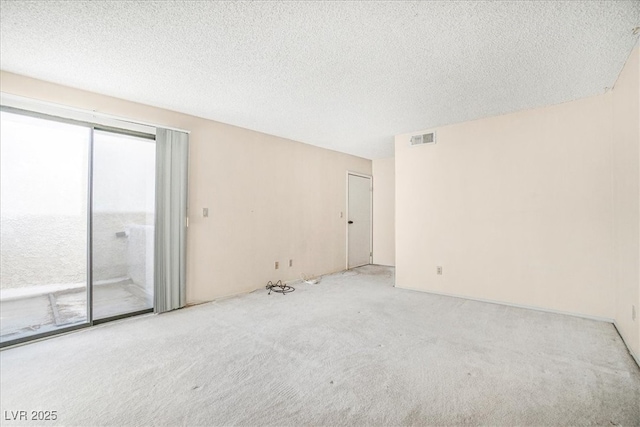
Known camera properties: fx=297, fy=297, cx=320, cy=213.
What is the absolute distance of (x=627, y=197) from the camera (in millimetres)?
2498

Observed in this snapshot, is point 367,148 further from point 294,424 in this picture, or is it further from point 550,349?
point 294,424

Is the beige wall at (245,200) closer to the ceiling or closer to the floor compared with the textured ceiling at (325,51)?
closer to the floor

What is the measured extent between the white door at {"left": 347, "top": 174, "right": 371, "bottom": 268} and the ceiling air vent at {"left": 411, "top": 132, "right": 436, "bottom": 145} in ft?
5.98

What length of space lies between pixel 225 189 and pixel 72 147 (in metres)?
1.61

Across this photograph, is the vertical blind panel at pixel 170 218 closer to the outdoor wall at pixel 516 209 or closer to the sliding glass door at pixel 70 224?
the sliding glass door at pixel 70 224

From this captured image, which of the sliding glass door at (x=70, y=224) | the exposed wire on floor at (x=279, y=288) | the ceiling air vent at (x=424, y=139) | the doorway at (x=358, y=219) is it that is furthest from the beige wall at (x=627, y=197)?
the sliding glass door at (x=70, y=224)

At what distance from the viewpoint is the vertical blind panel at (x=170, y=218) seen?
10.9 ft

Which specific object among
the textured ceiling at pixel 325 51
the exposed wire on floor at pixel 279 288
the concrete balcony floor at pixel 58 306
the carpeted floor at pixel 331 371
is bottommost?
the carpeted floor at pixel 331 371

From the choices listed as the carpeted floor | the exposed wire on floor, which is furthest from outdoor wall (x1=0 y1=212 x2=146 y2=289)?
the exposed wire on floor

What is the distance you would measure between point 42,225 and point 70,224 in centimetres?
20

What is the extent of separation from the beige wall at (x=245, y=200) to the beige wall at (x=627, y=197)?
149 inches

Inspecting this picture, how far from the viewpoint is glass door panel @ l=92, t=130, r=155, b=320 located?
9.91ft

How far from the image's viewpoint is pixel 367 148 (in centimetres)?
550

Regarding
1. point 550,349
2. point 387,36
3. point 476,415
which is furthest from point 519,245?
point 387,36
